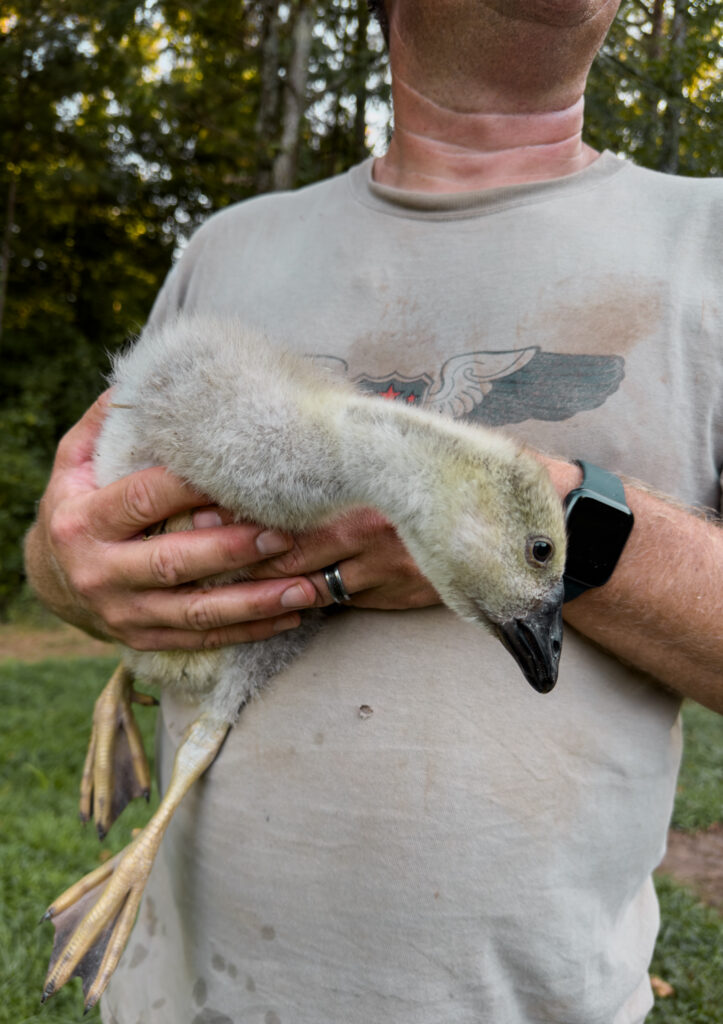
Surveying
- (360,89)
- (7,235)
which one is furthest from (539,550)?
(7,235)

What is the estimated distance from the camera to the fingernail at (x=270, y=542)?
1566mm

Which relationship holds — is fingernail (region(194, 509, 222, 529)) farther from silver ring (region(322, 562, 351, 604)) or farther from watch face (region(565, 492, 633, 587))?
watch face (region(565, 492, 633, 587))

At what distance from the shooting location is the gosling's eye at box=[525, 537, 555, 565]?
1.38 m

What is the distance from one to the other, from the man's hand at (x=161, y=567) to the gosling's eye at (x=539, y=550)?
0.43 meters

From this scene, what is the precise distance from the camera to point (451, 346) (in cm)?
173

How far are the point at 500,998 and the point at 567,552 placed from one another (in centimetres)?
77

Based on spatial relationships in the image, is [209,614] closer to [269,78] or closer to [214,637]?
[214,637]

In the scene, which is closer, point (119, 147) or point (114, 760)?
point (114, 760)

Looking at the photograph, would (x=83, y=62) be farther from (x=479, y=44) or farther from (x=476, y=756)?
(x=476, y=756)

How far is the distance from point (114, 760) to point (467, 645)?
1.14 m

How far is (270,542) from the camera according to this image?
5.15ft

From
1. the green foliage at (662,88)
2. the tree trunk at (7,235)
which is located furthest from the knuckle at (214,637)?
the tree trunk at (7,235)

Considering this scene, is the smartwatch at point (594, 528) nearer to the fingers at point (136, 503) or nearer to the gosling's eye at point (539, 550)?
the gosling's eye at point (539, 550)

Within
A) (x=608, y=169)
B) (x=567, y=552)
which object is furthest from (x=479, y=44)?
(x=567, y=552)
